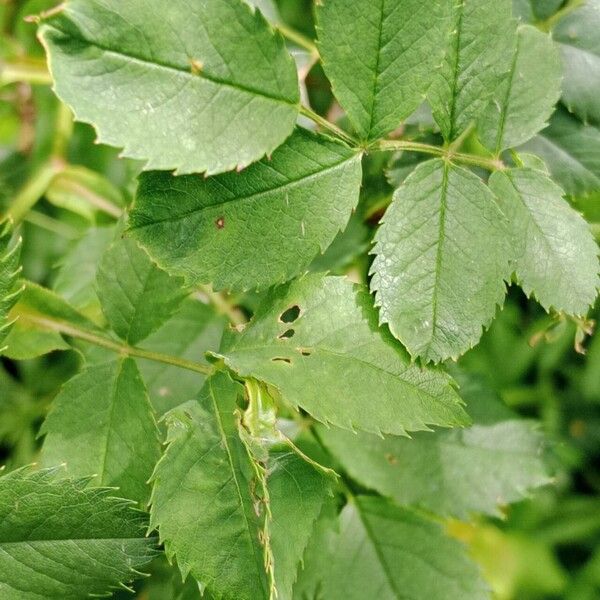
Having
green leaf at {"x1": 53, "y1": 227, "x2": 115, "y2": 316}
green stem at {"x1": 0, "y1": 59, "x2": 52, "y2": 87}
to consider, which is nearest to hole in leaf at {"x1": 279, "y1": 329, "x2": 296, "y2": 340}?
green leaf at {"x1": 53, "y1": 227, "x2": 115, "y2": 316}

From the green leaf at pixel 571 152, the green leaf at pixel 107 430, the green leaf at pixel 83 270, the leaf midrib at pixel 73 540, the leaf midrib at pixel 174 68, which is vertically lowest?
the green leaf at pixel 83 270

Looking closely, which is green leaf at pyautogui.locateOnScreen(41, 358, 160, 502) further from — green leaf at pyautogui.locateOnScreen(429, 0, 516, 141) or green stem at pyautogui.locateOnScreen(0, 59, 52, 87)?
green stem at pyautogui.locateOnScreen(0, 59, 52, 87)

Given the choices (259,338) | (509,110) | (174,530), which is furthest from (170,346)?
(509,110)

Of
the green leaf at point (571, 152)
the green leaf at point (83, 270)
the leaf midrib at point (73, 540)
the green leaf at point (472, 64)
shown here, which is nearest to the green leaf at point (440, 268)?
the green leaf at point (472, 64)

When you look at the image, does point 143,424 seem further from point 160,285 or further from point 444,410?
point 444,410

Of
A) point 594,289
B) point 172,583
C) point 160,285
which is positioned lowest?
point 172,583

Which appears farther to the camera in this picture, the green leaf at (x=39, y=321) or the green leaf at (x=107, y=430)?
the green leaf at (x=39, y=321)

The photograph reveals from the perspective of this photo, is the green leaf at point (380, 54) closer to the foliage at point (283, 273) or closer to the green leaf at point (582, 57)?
the foliage at point (283, 273)
